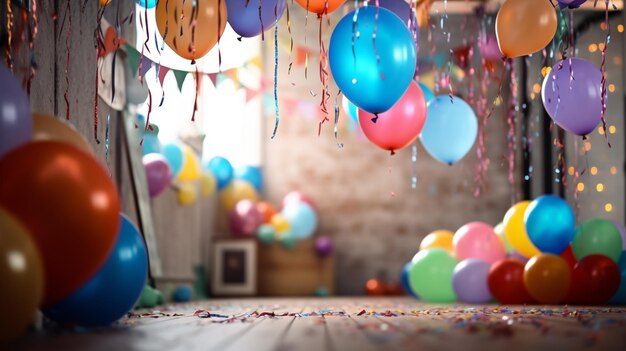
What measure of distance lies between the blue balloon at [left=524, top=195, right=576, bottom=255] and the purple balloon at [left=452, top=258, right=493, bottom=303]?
0.42 m

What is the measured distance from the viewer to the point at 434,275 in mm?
5141

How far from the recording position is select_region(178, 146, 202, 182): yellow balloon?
643cm

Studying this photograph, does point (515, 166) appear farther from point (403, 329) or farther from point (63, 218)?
point (63, 218)

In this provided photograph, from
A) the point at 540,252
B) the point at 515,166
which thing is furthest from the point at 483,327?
the point at 515,166

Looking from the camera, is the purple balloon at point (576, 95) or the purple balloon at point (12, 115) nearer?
the purple balloon at point (12, 115)

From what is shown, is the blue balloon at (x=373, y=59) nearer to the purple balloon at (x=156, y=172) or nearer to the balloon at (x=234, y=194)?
the purple balloon at (x=156, y=172)

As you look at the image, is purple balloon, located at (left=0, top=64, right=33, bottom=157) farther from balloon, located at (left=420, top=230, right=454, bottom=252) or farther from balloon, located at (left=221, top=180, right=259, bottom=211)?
balloon, located at (left=221, top=180, right=259, bottom=211)

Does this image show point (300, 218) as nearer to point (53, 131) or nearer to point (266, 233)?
point (266, 233)

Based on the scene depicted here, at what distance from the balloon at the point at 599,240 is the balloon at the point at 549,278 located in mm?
263

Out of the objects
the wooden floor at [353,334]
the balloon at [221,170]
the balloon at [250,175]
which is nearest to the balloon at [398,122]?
the wooden floor at [353,334]

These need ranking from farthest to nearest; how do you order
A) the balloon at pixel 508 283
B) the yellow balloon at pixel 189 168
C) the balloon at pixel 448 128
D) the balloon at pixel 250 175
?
the balloon at pixel 250 175 < the yellow balloon at pixel 189 168 < the balloon at pixel 508 283 < the balloon at pixel 448 128

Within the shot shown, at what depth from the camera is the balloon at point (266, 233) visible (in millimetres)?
7676

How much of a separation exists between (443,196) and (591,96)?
4826 millimetres

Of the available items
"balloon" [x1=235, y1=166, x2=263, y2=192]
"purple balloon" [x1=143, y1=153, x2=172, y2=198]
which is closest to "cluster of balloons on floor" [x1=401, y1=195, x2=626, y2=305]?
"purple balloon" [x1=143, y1=153, x2=172, y2=198]
